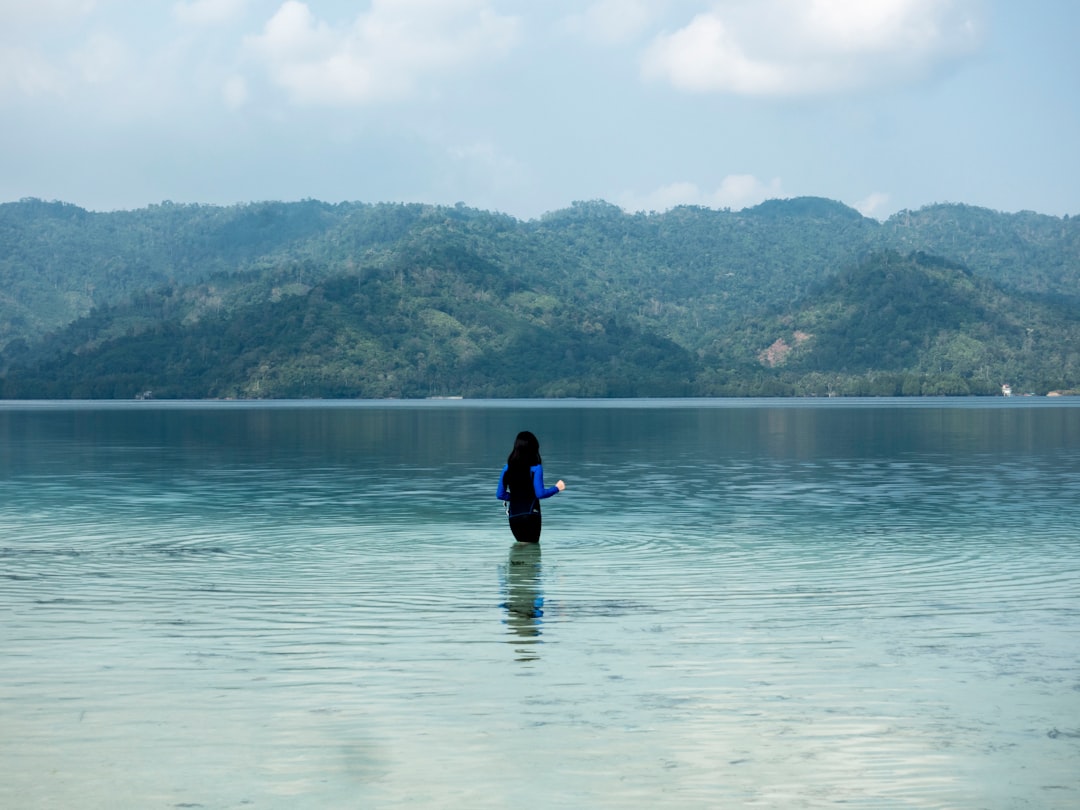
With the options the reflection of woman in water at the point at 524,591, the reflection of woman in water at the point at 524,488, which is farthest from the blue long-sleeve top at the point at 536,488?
the reflection of woman in water at the point at 524,591

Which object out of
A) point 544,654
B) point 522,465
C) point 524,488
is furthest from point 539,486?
point 544,654

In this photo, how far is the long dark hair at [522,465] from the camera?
26234 millimetres

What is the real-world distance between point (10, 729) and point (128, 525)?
848 inches

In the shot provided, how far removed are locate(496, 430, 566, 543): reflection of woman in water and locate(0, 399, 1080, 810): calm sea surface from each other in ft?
2.69

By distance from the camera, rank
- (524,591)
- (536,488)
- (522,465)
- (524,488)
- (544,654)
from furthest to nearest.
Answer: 1. (524,488)
2. (536,488)
3. (522,465)
4. (524,591)
5. (544,654)

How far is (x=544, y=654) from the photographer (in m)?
16.5

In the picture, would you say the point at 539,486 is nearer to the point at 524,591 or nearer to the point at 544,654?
the point at 524,591

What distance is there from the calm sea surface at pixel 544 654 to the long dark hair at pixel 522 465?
126 centimetres

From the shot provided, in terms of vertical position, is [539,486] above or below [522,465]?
below

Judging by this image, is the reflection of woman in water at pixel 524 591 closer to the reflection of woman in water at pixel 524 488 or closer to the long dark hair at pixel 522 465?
the reflection of woman in water at pixel 524 488

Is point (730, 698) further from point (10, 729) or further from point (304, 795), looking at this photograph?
point (10, 729)

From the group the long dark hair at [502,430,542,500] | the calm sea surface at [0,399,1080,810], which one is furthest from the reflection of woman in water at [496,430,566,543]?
the calm sea surface at [0,399,1080,810]

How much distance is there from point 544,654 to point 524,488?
10870mm

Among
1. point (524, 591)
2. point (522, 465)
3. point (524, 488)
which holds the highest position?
point (522, 465)
